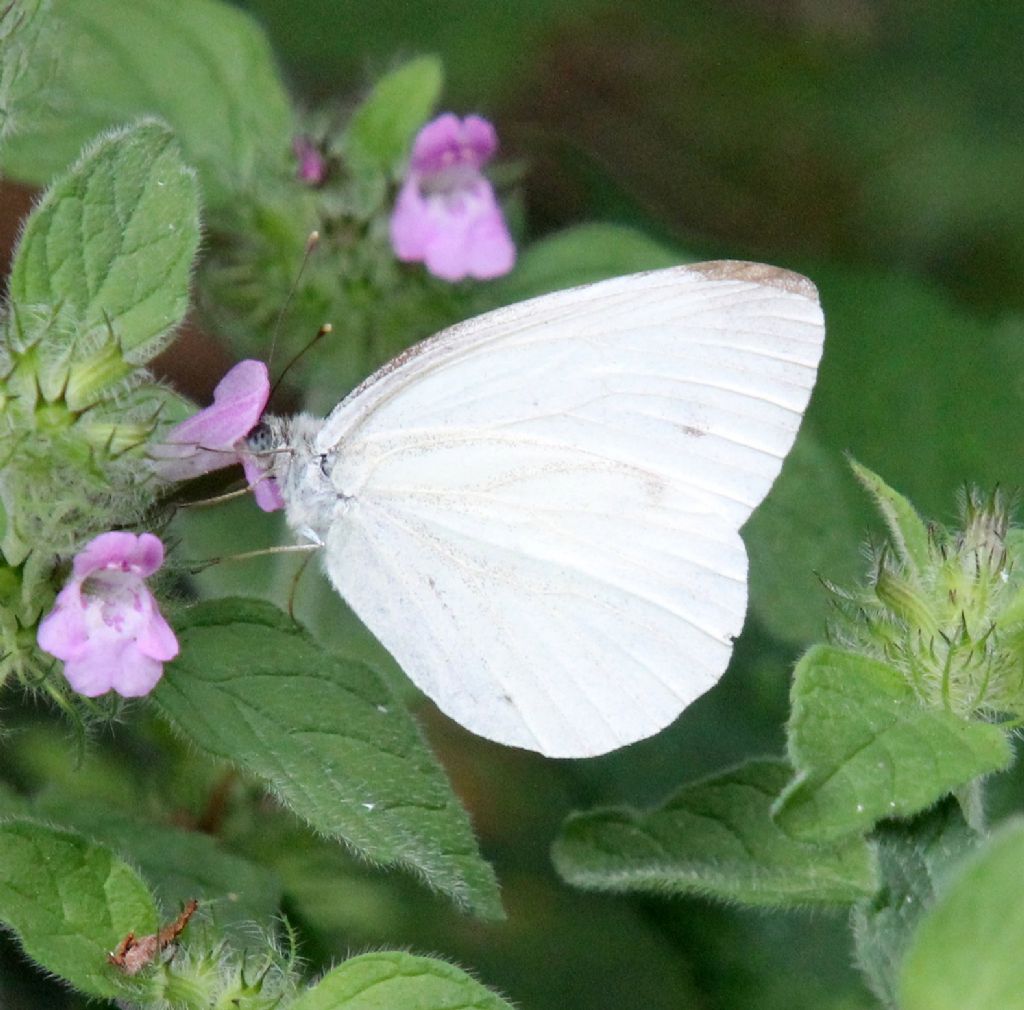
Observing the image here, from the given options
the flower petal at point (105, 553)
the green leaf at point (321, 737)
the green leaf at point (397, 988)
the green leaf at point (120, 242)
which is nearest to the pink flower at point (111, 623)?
the flower petal at point (105, 553)

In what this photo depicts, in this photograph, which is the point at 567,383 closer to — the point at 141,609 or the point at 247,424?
the point at 247,424

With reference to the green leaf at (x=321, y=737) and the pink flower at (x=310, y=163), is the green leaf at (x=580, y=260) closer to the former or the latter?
the pink flower at (x=310, y=163)

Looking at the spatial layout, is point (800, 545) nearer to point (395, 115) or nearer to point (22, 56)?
point (395, 115)

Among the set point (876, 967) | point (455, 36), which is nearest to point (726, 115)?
point (455, 36)

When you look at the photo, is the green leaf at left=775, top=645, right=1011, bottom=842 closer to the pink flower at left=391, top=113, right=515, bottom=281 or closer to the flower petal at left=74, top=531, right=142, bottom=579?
the flower petal at left=74, top=531, right=142, bottom=579

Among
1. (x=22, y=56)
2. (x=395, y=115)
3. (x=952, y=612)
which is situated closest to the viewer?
(x=952, y=612)

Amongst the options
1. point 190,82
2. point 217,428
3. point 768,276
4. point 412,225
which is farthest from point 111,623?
point 190,82

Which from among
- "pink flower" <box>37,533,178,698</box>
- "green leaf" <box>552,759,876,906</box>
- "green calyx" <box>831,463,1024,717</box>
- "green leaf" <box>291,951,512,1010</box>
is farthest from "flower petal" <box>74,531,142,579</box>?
"green calyx" <box>831,463,1024,717</box>
